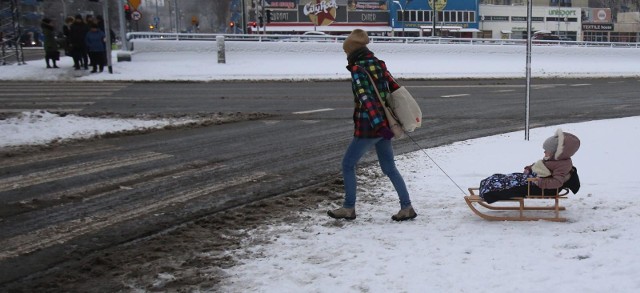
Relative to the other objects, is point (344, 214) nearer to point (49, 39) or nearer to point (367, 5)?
point (49, 39)

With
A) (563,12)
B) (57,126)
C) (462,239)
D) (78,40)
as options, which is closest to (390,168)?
(462,239)

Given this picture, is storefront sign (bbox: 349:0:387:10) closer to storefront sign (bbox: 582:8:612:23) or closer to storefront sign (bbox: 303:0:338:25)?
storefront sign (bbox: 303:0:338:25)

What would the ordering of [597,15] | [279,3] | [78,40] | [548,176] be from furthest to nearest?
1. [597,15]
2. [279,3]
3. [78,40]
4. [548,176]

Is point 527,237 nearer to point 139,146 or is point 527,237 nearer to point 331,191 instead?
point 331,191

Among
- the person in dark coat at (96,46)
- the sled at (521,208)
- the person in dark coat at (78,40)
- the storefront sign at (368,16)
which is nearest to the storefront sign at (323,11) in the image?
the storefront sign at (368,16)

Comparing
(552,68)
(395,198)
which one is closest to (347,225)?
(395,198)

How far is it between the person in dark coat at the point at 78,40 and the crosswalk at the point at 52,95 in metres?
2.22

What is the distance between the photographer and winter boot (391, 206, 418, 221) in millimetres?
5566

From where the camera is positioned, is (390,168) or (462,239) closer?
(462,239)

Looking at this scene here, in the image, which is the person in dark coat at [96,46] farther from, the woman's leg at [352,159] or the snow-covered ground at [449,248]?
the woman's leg at [352,159]

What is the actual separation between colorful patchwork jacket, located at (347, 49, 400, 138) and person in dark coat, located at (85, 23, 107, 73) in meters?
18.5

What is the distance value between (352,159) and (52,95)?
44.7 ft

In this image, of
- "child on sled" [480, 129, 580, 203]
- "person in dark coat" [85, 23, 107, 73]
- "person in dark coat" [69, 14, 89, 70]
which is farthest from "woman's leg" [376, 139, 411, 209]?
"person in dark coat" [69, 14, 89, 70]

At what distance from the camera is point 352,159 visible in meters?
5.60
